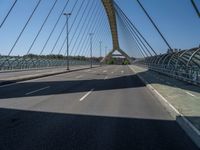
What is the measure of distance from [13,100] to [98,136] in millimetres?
7124

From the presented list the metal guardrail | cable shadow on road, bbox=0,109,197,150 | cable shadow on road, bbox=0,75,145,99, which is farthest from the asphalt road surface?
the metal guardrail

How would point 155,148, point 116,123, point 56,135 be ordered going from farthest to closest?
point 116,123 → point 56,135 → point 155,148

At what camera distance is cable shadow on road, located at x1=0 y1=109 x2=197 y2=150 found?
6551 millimetres

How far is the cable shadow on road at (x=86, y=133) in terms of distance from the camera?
6.55 m

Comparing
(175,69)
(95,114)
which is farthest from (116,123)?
(175,69)

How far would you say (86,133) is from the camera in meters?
7.66

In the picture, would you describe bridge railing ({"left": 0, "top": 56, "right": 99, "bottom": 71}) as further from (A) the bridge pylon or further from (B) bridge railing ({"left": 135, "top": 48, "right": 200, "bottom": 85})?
(B) bridge railing ({"left": 135, "top": 48, "right": 200, "bottom": 85})

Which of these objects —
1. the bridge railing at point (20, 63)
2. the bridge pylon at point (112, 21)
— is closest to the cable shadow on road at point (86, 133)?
the bridge railing at point (20, 63)

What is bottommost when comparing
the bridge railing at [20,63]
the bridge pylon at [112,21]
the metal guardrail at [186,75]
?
the bridge railing at [20,63]

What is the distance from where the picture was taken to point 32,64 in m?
60.1

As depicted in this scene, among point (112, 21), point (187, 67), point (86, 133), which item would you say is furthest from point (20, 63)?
point (86, 133)

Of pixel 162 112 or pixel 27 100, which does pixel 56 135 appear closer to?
pixel 162 112

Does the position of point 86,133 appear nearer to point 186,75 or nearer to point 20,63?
point 186,75

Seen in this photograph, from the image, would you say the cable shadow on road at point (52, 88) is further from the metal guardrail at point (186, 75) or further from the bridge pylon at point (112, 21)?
the bridge pylon at point (112, 21)
